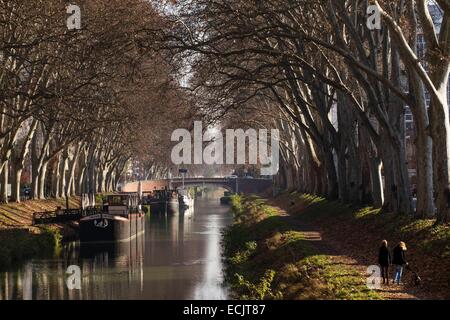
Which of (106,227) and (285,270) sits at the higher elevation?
(106,227)

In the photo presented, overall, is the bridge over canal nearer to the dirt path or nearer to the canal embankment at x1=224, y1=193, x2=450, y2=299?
the canal embankment at x1=224, y1=193, x2=450, y2=299

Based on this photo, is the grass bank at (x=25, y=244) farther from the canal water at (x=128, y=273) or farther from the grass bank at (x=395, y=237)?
the grass bank at (x=395, y=237)

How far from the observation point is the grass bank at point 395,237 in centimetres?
2220

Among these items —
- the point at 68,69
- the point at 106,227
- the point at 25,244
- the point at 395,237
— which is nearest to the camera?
the point at 395,237

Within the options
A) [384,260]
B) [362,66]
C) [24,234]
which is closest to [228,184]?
[24,234]

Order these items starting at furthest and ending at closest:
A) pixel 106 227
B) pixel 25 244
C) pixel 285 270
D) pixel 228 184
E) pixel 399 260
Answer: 1. pixel 228 184
2. pixel 106 227
3. pixel 25 244
4. pixel 285 270
5. pixel 399 260

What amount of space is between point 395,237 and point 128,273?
12.9 metres

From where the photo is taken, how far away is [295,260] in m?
28.9

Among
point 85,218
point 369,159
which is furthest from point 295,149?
point 369,159

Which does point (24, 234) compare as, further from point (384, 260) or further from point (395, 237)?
point (384, 260)

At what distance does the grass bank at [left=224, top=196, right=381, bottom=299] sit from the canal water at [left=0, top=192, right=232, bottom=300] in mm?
1113

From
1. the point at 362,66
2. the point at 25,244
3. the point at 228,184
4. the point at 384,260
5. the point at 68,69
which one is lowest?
the point at 25,244

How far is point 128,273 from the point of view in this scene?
36375mm
